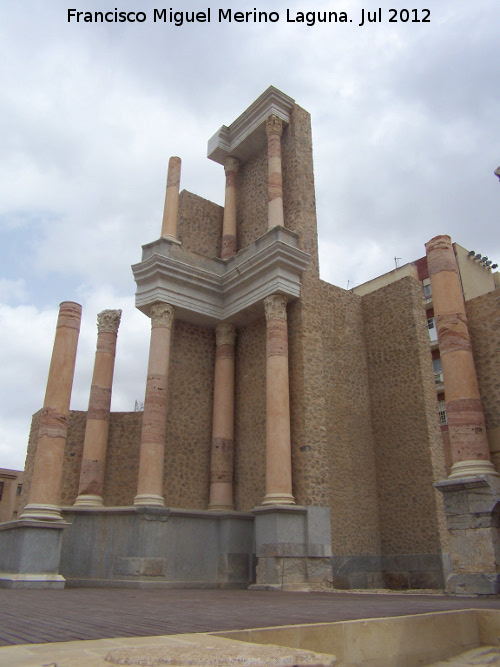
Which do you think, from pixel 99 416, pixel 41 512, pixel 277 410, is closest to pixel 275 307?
pixel 277 410

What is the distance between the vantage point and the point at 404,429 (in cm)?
1587

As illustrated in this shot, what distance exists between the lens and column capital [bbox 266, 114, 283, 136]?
16.5 m

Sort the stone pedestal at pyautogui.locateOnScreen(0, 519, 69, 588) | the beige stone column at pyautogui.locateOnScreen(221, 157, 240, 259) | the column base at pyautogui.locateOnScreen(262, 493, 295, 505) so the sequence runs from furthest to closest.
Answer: the beige stone column at pyautogui.locateOnScreen(221, 157, 240, 259) → the column base at pyautogui.locateOnScreen(262, 493, 295, 505) → the stone pedestal at pyautogui.locateOnScreen(0, 519, 69, 588)

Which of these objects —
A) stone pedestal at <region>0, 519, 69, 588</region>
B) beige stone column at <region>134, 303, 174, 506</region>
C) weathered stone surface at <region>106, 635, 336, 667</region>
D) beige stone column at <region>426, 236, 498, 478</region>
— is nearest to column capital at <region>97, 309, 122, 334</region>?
beige stone column at <region>134, 303, 174, 506</region>

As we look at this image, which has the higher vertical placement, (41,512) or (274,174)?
(274,174)

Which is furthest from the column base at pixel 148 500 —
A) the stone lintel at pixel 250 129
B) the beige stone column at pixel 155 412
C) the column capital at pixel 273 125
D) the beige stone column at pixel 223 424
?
the stone lintel at pixel 250 129

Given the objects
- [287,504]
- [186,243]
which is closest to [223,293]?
[186,243]

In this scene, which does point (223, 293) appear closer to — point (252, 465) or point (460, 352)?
point (252, 465)

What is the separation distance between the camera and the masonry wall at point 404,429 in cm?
1466

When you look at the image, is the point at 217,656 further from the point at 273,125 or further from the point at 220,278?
the point at 273,125

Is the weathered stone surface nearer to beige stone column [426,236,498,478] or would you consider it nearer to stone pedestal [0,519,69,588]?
beige stone column [426,236,498,478]

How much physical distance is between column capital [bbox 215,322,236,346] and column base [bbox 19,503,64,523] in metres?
6.58

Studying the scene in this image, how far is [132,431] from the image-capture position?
16.0 meters

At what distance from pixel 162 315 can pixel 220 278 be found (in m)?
2.24
